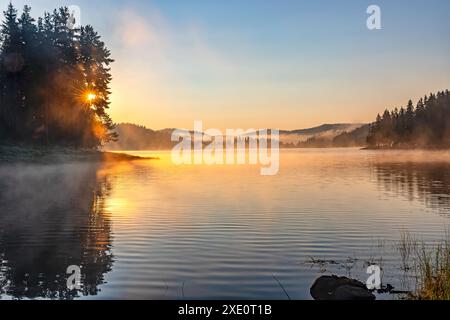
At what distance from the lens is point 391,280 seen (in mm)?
13664

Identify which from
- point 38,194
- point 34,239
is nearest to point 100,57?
point 38,194

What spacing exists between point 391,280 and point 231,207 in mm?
18437

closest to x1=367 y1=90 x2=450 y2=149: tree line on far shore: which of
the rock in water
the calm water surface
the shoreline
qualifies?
the shoreline

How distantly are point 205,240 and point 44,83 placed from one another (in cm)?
7662

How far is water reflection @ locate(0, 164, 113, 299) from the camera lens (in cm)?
1364

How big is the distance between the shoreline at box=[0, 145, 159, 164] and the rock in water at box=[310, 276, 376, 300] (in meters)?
69.3

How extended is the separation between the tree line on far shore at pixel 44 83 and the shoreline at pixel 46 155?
2.73 metres

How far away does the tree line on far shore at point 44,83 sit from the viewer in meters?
84.0

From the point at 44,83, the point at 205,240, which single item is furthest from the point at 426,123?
the point at 205,240

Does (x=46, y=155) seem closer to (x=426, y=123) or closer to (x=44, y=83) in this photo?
(x=44, y=83)

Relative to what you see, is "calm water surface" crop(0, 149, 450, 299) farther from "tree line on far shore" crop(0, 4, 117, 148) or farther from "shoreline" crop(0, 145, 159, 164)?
"tree line on far shore" crop(0, 4, 117, 148)

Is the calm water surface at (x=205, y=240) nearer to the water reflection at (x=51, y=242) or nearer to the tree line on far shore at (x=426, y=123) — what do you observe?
the water reflection at (x=51, y=242)
